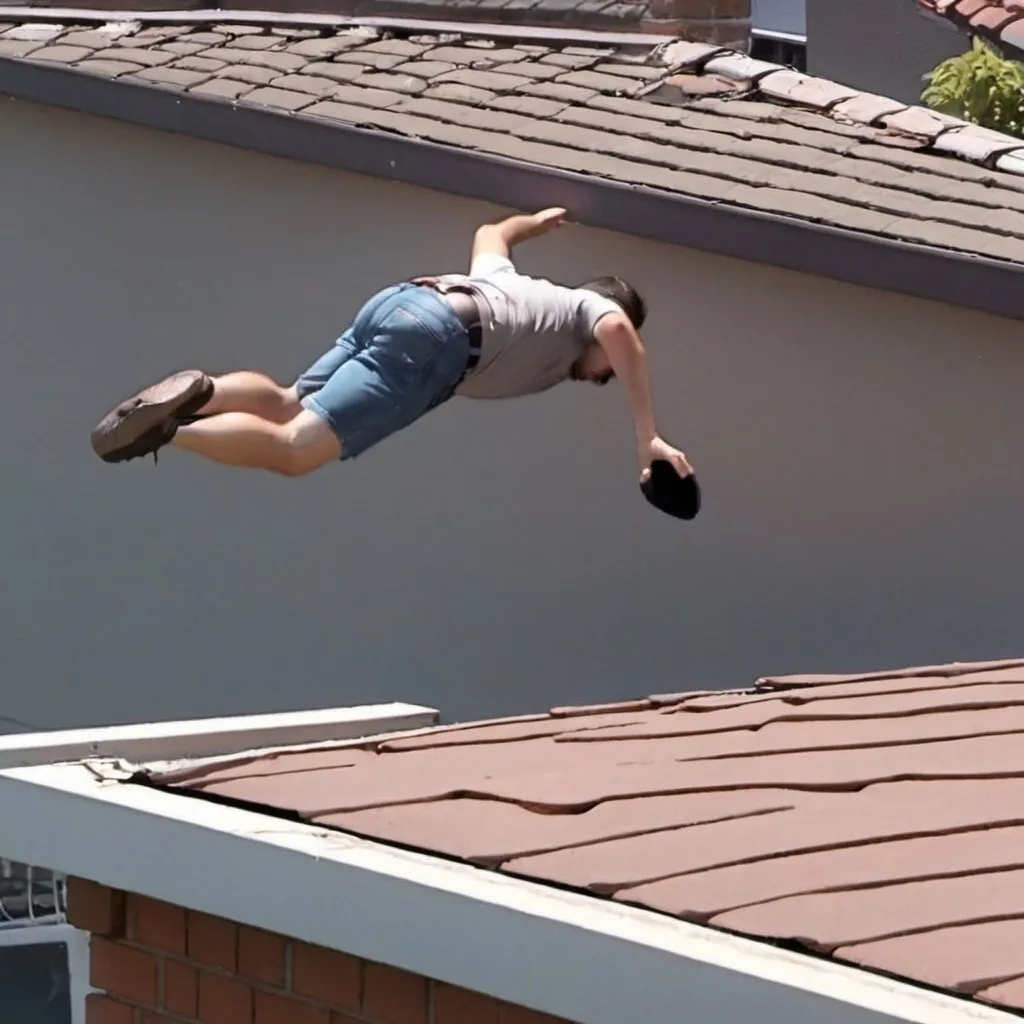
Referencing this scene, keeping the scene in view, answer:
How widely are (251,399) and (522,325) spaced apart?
2.93 feet

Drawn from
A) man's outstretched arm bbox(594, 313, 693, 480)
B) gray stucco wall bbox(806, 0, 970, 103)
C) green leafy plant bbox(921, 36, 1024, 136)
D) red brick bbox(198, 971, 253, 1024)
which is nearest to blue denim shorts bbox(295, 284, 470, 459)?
man's outstretched arm bbox(594, 313, 693, 480)

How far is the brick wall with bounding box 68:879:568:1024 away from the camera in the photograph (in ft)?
9.73

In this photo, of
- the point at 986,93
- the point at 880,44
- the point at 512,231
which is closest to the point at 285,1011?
the point at 512,231

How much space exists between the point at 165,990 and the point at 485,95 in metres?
4.62

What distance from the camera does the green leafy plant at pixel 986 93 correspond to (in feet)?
32.2

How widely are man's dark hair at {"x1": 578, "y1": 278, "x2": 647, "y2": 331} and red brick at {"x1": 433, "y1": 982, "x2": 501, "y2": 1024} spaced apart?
135 inches

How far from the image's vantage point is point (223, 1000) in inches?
128

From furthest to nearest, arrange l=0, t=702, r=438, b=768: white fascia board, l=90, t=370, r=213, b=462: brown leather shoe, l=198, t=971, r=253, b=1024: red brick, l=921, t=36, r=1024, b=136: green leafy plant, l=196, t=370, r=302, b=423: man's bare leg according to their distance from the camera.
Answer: l=921, t=36, r=1024, b=136: green leafy plant → l=196, t=370, r=302, b=423: man's bare leg → l=90, t=370, r=213, b=462: brown leather shoe → l=0, t=702, r=438, b=768: white fascia board → l=198, t=971, r=253, b=1024: red brick

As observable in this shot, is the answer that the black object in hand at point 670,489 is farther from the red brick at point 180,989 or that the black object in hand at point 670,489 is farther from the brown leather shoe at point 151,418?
the red brick at point 180,989

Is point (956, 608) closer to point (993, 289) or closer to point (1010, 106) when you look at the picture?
point (993, 289)

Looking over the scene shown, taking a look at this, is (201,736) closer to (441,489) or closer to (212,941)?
(212,941)

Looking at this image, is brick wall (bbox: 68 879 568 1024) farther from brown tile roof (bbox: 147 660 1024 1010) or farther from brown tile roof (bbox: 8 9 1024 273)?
brown tile roof (bbox: 8 9 1024 273)

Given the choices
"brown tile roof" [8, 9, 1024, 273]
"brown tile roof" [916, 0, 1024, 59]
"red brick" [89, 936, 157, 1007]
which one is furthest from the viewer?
"brown tile roof" [916, 0, 1024, 59]

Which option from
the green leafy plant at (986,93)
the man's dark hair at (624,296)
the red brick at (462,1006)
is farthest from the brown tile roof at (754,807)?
the green leafy plant at (986,93)
